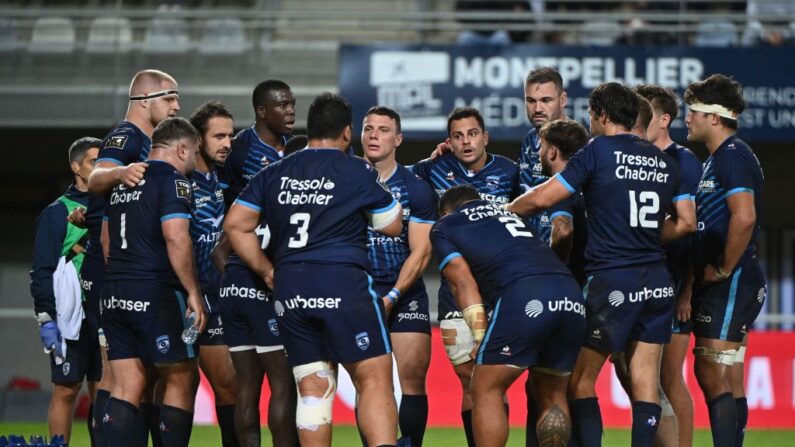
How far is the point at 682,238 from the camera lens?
786 cm

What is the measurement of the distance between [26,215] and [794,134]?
10942 millimetres

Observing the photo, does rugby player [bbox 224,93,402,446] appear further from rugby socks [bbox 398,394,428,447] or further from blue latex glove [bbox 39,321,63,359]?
blue latex glove [bbox 39,321,63,359]

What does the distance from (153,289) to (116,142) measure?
1087 mm

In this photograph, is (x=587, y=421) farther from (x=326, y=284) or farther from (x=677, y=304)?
(x=326, y=284)

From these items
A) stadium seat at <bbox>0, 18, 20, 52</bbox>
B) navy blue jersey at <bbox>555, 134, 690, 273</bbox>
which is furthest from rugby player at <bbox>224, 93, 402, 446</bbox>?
stadium seat at <bbox>0, 18, 20, 52</bbox>

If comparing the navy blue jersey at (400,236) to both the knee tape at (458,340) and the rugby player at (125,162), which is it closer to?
the knee tape at (458,340)

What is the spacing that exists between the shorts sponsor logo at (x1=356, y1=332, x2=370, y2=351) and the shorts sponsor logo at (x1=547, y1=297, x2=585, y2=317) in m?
1.04

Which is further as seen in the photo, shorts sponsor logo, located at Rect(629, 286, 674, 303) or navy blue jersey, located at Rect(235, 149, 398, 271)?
Answer: shorts sponsor logo, located at Rect(629, 286, 674, 303)

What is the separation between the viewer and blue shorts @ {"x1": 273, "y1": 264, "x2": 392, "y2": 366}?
255 inches

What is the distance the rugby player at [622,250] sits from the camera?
23.0 ft

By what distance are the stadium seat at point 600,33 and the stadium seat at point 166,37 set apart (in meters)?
5.09

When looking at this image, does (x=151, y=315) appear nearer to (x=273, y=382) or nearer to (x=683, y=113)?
(x=273, y=382)

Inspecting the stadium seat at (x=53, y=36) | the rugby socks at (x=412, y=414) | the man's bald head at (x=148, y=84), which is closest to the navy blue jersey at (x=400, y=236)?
the rugby socks at (x=412, y=414)

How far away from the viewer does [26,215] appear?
1761 cm
